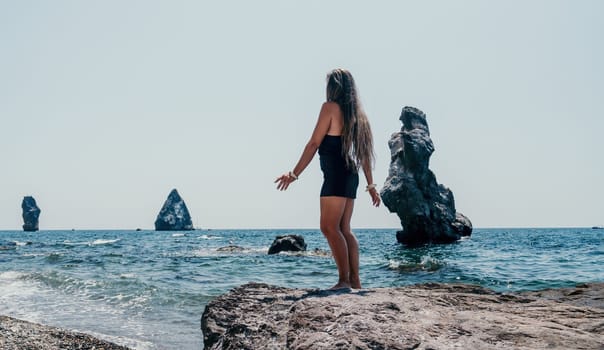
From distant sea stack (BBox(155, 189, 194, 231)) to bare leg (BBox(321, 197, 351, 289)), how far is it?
140 m

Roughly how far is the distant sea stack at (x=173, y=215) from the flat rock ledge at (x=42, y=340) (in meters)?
137

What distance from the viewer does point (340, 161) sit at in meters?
5.45

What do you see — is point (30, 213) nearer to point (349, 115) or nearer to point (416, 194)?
point (416, 194)

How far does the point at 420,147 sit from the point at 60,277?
106 ft

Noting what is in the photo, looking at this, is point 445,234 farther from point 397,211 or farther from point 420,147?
point 420,147

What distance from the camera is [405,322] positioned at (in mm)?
3947

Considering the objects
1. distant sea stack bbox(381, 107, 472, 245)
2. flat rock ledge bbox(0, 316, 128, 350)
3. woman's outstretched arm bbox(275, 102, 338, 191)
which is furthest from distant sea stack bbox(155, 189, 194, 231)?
woman's outstretched arm bbox(275, 102, 338, 191)

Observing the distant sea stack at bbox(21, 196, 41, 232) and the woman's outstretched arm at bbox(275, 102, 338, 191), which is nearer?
the woman's outstretched arm at bbox(275, 102, 338, 191)

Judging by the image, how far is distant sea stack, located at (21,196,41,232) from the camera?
128125 millimetres

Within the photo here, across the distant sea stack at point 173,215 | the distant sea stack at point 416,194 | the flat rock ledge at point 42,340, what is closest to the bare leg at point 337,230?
the flat rock ledge at point 42,340

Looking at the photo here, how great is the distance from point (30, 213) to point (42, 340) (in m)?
140

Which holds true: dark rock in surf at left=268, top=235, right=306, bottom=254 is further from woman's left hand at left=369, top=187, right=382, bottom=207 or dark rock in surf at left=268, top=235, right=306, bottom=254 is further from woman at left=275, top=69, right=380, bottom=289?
woman at left=275, top=69, right=380, bottom=289

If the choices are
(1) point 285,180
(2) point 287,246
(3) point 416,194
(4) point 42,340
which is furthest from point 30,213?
(1) point 285,180

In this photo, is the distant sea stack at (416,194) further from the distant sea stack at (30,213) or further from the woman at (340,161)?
the distant sea stack at (30,213)
